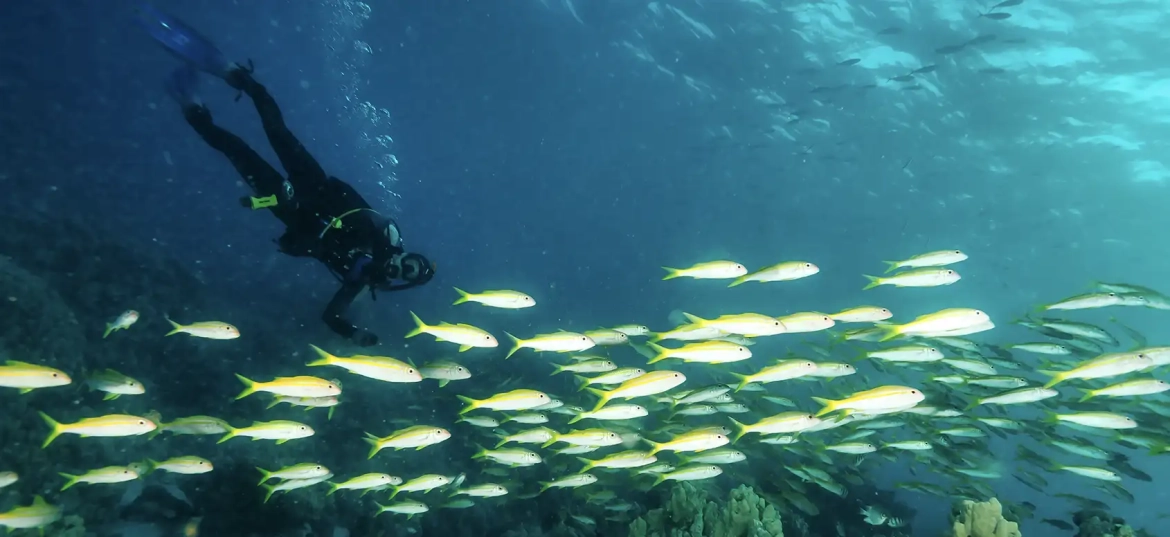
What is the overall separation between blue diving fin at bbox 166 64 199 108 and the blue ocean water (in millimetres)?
1088

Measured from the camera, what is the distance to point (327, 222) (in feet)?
23.5

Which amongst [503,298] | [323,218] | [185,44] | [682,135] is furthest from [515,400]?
[682,135]

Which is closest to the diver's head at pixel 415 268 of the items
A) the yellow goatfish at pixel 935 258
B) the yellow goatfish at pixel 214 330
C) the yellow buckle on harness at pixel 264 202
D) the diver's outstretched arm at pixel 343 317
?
the diver's outstretched arm at pixel 343 317

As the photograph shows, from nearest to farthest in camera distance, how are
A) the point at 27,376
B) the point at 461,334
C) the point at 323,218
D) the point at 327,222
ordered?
the point at 27,376
the point at 461,334
the point at 327,222
the point at 323,218

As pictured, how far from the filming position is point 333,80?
38312 mm

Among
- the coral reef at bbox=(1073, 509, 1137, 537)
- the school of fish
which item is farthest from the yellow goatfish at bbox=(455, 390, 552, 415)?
the coral reef at bbox=(1073, 509, 1137, 537)

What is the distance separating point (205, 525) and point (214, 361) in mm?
5392

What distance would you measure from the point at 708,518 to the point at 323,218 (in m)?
6.30

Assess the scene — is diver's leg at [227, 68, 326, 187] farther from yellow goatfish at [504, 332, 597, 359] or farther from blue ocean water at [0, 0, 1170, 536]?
yellow goatfish at [504, 332, 597, 359]

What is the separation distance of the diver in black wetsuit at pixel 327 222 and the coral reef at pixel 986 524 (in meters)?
7.06

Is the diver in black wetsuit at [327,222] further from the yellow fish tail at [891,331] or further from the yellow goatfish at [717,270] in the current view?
the yellow fish tail at [891,331]

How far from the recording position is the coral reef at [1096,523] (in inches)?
324

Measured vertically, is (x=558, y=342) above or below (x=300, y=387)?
above

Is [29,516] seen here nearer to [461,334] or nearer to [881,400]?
[461,334]
